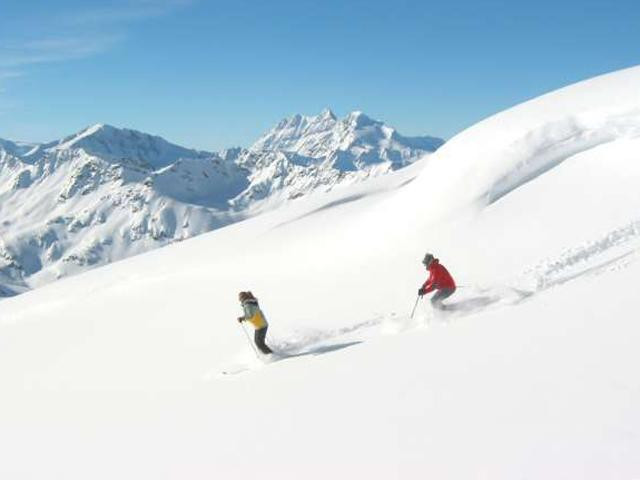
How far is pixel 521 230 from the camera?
2197 centimetres

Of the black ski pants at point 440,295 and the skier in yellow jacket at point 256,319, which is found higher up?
the skier in yellow jacket at point 256,319

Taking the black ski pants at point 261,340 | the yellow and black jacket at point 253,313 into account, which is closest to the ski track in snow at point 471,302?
the black ski pants at point 261,340

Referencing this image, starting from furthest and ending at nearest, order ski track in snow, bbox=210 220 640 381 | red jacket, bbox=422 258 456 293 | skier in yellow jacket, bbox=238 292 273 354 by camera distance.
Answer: skier in yellow jacket, bbox=238 292 273 354 < red jacket, bbox=422 258 456 293 < ski track in snow, bbox=210 220 640 381

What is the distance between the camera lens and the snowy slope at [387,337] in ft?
26.9

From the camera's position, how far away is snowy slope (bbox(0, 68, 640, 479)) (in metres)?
8.20

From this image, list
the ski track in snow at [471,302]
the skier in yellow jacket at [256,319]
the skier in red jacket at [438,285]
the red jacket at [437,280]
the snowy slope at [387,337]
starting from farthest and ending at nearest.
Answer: the skier in yellow jacket at [256,319], the red jacket at [437,280], the skier in red jacket at [438,285], the ski track in snow at [471,302], the snowy slope at [387,337]

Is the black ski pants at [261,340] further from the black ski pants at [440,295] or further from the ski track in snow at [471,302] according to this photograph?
the black ski pants at [440,295]

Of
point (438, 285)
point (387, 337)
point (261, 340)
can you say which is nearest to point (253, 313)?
point (261, 340)

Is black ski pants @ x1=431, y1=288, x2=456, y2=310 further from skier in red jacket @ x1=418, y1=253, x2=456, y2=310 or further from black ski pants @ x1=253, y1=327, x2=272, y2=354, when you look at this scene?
black ski pants @ x1=253, y1=327, x2=272, y2=354

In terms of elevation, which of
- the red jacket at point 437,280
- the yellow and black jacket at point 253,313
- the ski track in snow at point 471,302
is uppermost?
the yellow and black jacket at point 253,313

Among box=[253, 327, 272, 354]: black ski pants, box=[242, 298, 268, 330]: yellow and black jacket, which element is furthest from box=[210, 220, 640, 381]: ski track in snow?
box=[242, 298, 268, 330]: yellow and black jacket

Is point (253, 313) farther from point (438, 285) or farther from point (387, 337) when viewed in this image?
point (438, 285)

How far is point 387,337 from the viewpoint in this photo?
14.6 meters

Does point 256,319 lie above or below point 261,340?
above
